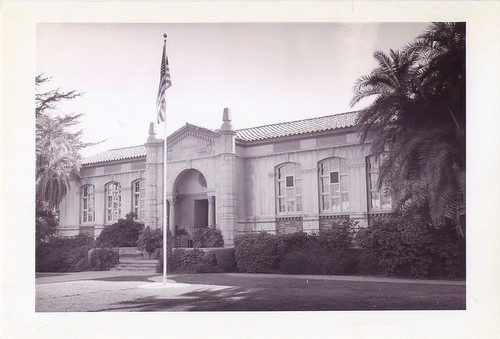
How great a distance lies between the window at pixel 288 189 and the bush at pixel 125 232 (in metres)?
4.01

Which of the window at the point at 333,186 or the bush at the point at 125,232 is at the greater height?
the window at the point at 333,186

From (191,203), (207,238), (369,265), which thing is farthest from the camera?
(191,203)

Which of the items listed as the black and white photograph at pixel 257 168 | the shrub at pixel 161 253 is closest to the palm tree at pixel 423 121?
the black and white photograph at pixel 257 168

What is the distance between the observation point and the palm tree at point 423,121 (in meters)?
11.2

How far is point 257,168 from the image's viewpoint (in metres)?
15.6

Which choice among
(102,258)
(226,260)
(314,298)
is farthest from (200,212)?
(314,298)

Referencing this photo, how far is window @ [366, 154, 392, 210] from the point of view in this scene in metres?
13.5

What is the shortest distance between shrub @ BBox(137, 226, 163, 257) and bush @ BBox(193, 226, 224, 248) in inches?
39.0

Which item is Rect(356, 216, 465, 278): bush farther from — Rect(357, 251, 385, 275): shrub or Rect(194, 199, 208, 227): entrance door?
Rect(194, 199, 208, 227): entrance door

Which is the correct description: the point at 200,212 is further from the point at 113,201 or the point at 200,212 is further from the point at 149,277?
the point at 149,277

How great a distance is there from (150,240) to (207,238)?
5.44 ft

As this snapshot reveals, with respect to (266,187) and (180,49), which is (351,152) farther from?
(180,49)

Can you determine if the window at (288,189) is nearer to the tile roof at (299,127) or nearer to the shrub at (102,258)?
the tile roof at (299,127)
